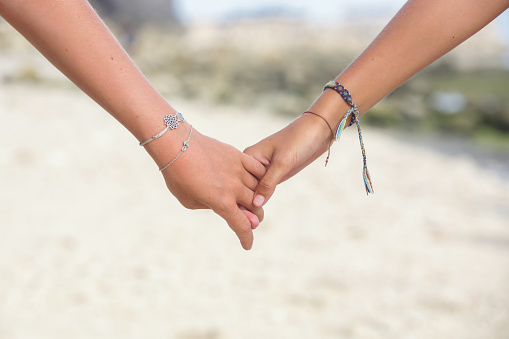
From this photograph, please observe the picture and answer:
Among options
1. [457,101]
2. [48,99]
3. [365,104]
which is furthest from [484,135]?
[365,104]

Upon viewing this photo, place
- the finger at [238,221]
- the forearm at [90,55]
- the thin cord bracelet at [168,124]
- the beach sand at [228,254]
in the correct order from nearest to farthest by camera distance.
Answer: the forearm at [90,55], the thin cord bracelet at [168,124], the finger at [238,221], the beach sand at [228,254]

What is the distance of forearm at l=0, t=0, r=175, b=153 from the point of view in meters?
1.61

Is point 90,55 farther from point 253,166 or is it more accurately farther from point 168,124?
point 253,166

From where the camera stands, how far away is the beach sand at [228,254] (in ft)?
10.8

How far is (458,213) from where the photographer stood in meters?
5.45

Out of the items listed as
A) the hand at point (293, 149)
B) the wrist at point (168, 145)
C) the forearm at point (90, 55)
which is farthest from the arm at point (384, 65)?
the forearm at point (90, 55)

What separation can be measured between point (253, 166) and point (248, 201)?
132 millimetres

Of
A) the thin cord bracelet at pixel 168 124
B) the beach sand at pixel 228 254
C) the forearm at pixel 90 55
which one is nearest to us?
the forearm at pixel 90 55

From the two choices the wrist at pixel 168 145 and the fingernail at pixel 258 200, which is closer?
the wrist at pixel 168 145

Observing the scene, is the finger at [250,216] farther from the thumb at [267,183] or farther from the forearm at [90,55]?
the forearm at [90,55]

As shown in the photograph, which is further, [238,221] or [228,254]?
[228,254]

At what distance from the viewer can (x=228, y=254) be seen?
409 centimetres

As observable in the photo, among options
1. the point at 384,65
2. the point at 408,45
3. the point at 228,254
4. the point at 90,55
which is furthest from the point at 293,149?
the point at 228,254

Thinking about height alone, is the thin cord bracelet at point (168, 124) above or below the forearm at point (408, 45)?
below
